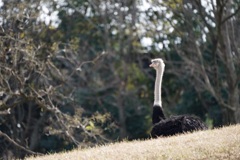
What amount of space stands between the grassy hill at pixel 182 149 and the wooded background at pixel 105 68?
6046 millimetres

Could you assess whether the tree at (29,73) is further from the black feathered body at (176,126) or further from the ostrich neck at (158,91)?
the black feathered body at (176,126)

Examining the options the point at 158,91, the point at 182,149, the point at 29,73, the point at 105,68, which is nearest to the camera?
the point at 182,149

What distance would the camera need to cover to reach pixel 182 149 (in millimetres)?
11070

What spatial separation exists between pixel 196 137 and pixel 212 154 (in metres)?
1.60

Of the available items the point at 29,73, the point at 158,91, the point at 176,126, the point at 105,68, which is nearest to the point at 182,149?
the point at 176,126

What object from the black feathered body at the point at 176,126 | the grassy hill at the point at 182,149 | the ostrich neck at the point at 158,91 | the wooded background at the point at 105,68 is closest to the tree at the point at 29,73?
the wooded background at the point at 105,68

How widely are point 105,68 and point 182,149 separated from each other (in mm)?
25056

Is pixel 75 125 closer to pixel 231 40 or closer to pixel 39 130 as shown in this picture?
pixel 231 40

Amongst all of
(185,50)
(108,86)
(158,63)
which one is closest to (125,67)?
(108,86)

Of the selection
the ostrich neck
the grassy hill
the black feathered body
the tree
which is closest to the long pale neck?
the ostrich neck

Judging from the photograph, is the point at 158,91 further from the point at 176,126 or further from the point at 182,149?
the point at 182,149

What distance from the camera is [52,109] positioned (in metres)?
18.7

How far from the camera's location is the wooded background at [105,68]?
63.3 feet

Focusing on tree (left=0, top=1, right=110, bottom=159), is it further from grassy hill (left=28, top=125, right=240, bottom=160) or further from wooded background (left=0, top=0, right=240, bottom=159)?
grassy hill (left=28, top=125, right=240, bottom=160)
